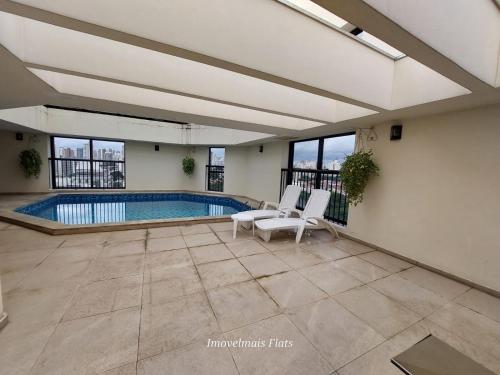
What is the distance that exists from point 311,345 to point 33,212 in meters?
8.18

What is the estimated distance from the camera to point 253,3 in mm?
1616

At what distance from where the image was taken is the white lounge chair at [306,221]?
371cm

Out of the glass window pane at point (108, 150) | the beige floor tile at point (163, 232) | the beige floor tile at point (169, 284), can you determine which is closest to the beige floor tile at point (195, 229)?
the beige floor tile at point (163, 232)

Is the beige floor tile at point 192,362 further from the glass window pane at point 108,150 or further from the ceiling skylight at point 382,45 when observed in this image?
the glass window pane at point 108,150

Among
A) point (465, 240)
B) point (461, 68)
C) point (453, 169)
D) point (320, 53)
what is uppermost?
point (320, 53)

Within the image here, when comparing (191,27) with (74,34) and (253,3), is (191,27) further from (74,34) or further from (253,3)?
(74,34)

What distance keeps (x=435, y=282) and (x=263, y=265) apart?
7.12ft

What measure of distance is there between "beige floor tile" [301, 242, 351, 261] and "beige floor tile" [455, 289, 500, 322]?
1.31m

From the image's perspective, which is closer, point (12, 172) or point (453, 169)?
point (453, 169)

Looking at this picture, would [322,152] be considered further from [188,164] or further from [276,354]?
[188,164]

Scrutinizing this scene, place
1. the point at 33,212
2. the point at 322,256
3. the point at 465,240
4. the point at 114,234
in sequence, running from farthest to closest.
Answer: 1. the point at 33,212
2. the point at 114,234
3. the point at 322,256
4. the point at 465,240

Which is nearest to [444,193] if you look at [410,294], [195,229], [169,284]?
[410,294]

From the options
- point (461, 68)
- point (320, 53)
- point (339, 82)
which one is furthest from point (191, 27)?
point (461, 68)

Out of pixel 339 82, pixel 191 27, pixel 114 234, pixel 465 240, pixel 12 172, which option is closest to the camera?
pixel 191 27
